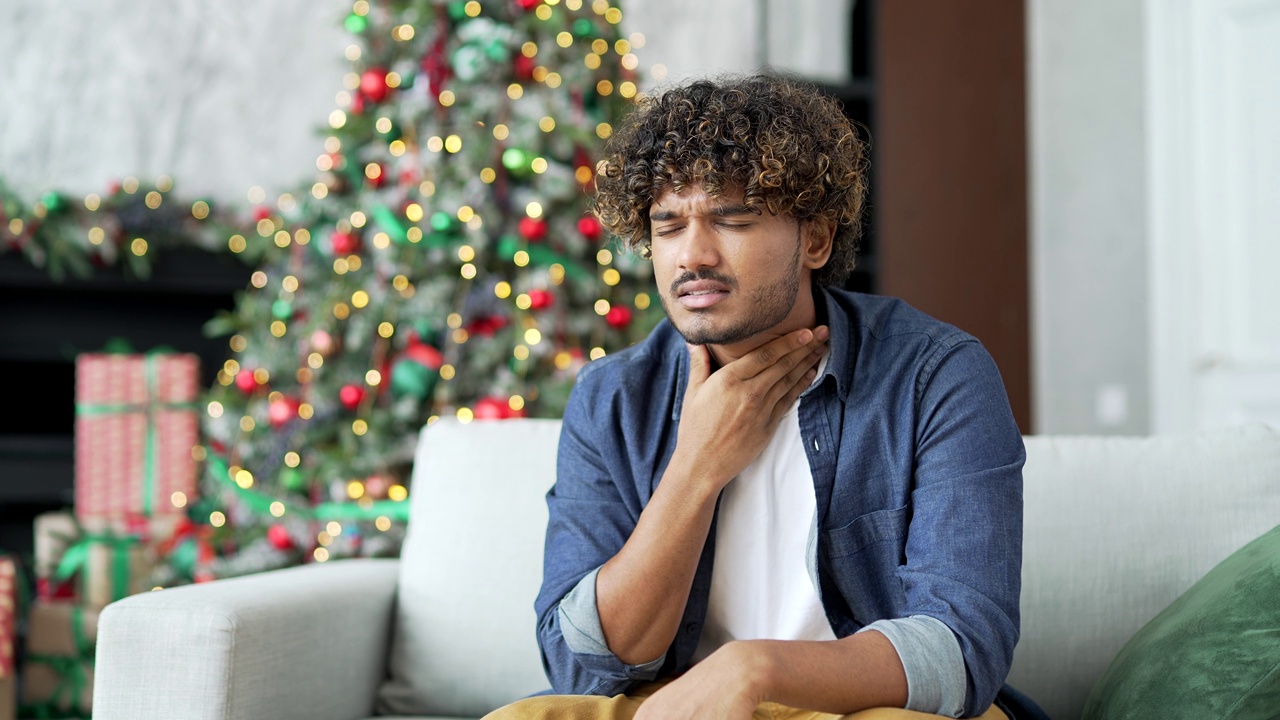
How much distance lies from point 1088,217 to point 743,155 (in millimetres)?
2794

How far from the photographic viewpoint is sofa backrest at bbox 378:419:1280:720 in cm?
145

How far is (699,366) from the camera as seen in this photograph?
1.30m

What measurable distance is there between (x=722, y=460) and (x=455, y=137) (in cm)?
150

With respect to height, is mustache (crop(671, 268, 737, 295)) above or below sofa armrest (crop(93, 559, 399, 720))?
above

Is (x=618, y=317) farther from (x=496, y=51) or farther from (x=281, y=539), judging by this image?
(x=281, y=539)

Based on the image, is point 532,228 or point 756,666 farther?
point 532,228

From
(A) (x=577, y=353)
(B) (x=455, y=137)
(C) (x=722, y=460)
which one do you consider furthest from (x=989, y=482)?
(B) (x=455, y=137)

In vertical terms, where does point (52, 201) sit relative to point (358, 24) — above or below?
below

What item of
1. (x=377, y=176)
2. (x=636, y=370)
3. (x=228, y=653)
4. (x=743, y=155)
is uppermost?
(x=377, y=176)

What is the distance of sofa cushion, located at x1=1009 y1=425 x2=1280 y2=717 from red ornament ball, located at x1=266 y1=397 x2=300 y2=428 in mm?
1631

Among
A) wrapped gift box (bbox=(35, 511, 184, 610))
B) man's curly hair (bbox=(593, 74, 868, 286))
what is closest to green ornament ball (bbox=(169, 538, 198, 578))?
wrapped gift box (bbox=(35, 511, 184, 610))

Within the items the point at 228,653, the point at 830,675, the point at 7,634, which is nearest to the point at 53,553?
the point at 7,634

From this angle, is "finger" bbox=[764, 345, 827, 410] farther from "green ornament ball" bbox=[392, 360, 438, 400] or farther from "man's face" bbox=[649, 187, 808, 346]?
"green ornament ball" bbox=[392, 360, 438, 400]

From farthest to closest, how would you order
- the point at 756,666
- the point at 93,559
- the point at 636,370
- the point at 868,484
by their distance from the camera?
the point at 93,559
the point at 636,370
the point at 868,484
the point at 756,666
